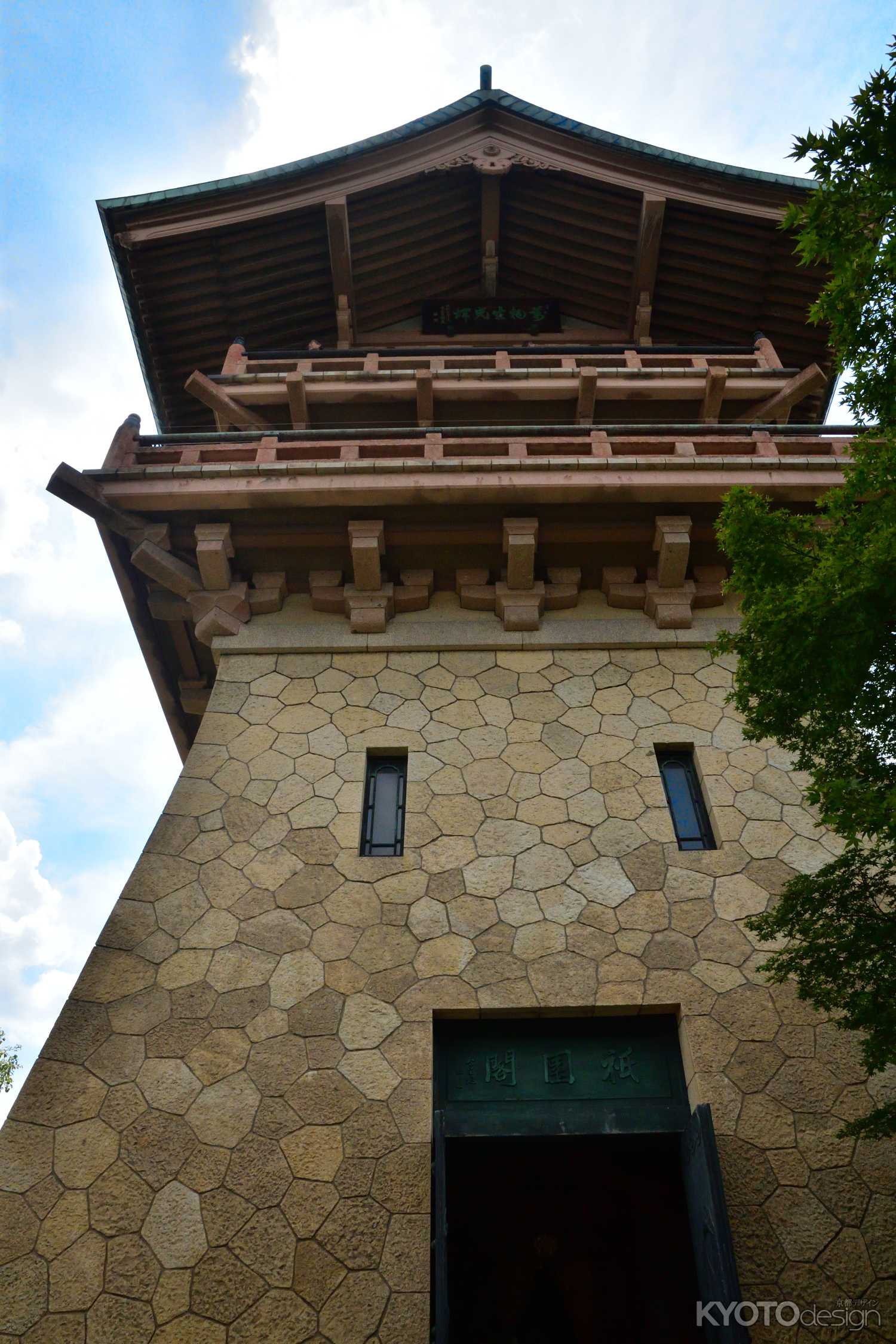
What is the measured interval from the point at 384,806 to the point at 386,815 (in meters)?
0.07

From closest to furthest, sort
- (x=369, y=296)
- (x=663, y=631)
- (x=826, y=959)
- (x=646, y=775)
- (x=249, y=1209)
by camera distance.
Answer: (x=826, y=959), (x=249, y=1209), (x=646, y=775), (x=663, y=631), (x=369, y=296)

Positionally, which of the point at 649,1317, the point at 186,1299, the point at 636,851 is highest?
the point at 636,851

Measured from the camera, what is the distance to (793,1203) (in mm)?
4555

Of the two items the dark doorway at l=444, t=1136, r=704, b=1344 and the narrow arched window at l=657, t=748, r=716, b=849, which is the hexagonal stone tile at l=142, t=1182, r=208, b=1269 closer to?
the dark doorway at l=444, t=1136, r=704, b=1344

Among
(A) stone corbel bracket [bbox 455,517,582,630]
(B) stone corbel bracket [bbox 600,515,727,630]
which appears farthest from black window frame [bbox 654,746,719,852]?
(A) stone corbel bracket [bbox 455,517,582,630]

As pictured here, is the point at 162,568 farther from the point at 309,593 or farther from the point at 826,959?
the point at 826,959

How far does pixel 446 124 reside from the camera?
9969 millimetres

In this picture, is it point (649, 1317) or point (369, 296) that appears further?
point (369, 296)

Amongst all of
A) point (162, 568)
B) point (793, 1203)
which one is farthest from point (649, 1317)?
point (162, 568)

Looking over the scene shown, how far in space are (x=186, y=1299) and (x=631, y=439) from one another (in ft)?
21.9

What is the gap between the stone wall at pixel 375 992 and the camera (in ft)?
14.4

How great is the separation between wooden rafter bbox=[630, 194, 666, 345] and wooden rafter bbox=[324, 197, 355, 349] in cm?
333

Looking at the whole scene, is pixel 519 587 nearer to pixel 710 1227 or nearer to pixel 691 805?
pixel 691 805

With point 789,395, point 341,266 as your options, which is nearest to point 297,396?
point 341,266
